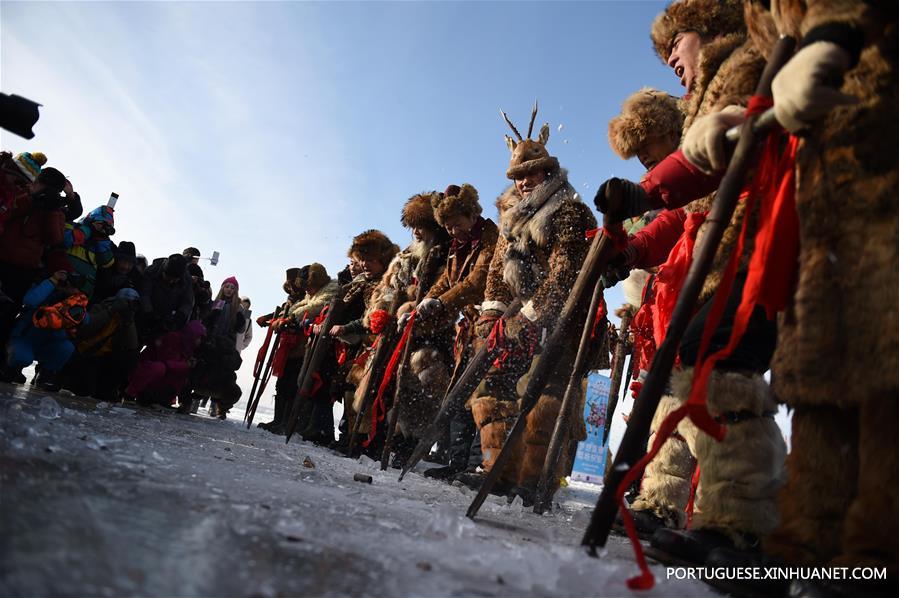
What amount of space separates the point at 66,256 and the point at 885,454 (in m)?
6.59

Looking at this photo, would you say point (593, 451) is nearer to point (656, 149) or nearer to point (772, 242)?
point (656, 149)

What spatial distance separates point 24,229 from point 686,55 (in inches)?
218

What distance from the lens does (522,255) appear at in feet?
13.1

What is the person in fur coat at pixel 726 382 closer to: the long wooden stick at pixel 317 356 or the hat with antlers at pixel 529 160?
the hat with antlers at pixel 529 160

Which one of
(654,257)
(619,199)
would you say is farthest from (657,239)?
(619,199)

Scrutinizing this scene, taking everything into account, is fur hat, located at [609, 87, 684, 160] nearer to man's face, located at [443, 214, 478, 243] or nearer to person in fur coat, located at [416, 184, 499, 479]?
person in fur coat, located at [416, 184, 499, 479]

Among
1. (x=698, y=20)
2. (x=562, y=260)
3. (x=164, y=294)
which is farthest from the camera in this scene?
Answer: (x=164, y=294)

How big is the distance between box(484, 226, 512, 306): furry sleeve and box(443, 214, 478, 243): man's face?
100 cm

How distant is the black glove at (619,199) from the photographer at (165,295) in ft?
20.1

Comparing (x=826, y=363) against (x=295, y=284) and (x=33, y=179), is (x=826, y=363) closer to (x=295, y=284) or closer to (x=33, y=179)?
(x=33, y=179)

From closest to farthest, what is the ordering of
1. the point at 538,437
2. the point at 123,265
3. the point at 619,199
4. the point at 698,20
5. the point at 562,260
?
the point at 619,199 < the point at 698,20 < the point at 538,437 < the point at 562,260 < the point at 123,265

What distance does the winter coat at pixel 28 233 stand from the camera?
15.8 feet

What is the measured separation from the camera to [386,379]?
511cm

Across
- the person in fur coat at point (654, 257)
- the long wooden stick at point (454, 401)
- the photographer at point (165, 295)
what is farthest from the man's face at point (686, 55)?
the photographer at point (165, 295)
